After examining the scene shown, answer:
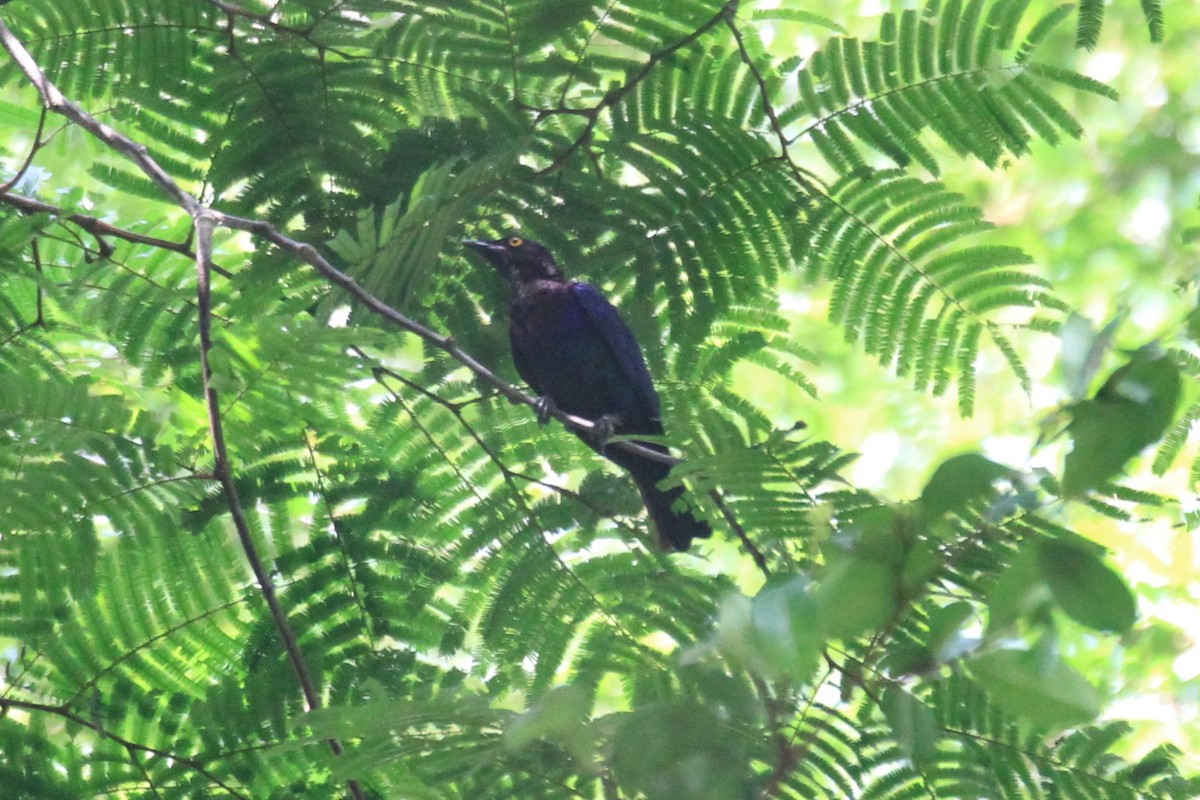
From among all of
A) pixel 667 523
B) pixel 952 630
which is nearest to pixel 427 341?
pixel 667 523

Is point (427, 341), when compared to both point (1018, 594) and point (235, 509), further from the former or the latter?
point (1018, 594)

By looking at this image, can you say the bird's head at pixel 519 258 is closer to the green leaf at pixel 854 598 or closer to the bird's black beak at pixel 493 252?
the bird's black beak at pixel 493 252

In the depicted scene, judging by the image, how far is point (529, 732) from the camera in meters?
0.87

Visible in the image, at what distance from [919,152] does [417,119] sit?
1.45m

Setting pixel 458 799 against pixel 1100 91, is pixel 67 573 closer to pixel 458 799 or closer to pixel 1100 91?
pixel 458 799

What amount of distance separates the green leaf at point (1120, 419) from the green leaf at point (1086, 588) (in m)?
0.04

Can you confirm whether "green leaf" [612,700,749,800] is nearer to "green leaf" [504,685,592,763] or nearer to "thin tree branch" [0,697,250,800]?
"green leaf" [504,685,592,763]

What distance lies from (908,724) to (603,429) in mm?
2829

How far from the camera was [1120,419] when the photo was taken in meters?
0.76

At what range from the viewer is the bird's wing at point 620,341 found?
427cm

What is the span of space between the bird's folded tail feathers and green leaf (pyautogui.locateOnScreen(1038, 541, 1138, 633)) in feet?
8.14

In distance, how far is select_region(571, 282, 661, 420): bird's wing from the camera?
427 centimetres

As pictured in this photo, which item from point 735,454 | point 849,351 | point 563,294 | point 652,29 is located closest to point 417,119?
point 652,29

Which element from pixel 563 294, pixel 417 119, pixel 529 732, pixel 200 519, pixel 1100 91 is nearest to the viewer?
pixel 529 732
